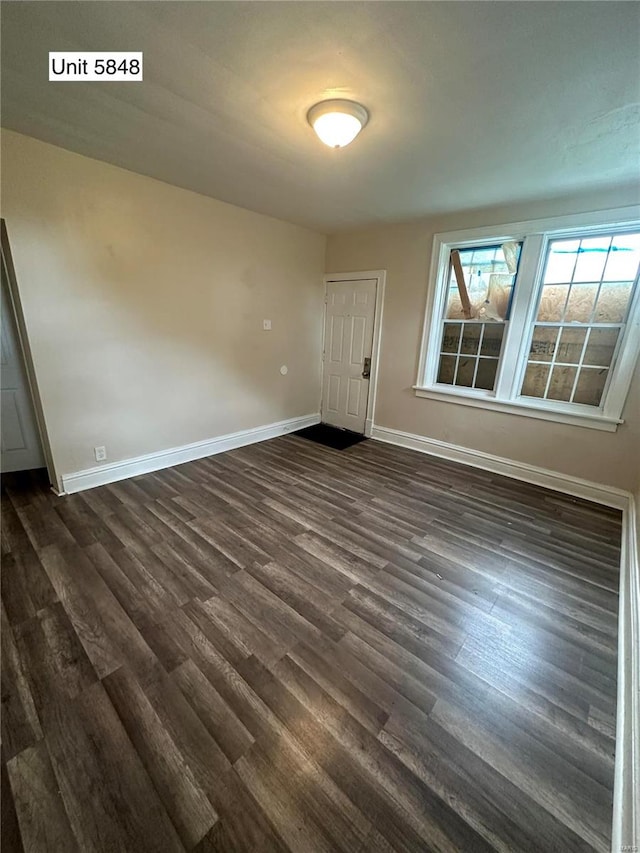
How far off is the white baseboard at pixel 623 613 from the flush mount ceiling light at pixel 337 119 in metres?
2.91

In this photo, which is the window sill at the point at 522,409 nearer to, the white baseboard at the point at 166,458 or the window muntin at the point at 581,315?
the window muntin at the point at 581,315

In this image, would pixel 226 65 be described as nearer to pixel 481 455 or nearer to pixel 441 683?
pixel 441 683

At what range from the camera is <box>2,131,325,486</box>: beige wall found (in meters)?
2.43

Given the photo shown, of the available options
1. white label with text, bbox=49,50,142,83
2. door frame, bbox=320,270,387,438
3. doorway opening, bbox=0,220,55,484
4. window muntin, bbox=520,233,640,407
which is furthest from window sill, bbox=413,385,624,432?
doorway opening, bbox=0,220,55,484

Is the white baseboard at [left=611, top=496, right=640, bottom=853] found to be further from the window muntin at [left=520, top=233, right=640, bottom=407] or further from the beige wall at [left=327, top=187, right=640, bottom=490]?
the window muntin at [left=520, top=233, right=640, bottom=407]

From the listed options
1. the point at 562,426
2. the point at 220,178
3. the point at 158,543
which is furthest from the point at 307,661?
the point at 220,178

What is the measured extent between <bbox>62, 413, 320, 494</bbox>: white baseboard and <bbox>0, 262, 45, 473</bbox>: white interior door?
2.56 feet

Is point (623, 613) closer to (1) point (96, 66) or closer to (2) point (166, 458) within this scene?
(2) point (166, 458)

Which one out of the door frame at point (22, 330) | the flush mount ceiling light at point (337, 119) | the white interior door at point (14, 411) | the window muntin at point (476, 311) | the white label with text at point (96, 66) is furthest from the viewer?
the window muntin at point (476, 311)

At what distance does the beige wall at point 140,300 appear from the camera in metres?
2.43

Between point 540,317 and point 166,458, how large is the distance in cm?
398

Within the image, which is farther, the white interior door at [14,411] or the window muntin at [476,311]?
the window muntin at [476,311]

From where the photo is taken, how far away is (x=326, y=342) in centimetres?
484

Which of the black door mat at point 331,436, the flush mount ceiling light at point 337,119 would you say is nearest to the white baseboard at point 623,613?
the black door mat at point 331,436
